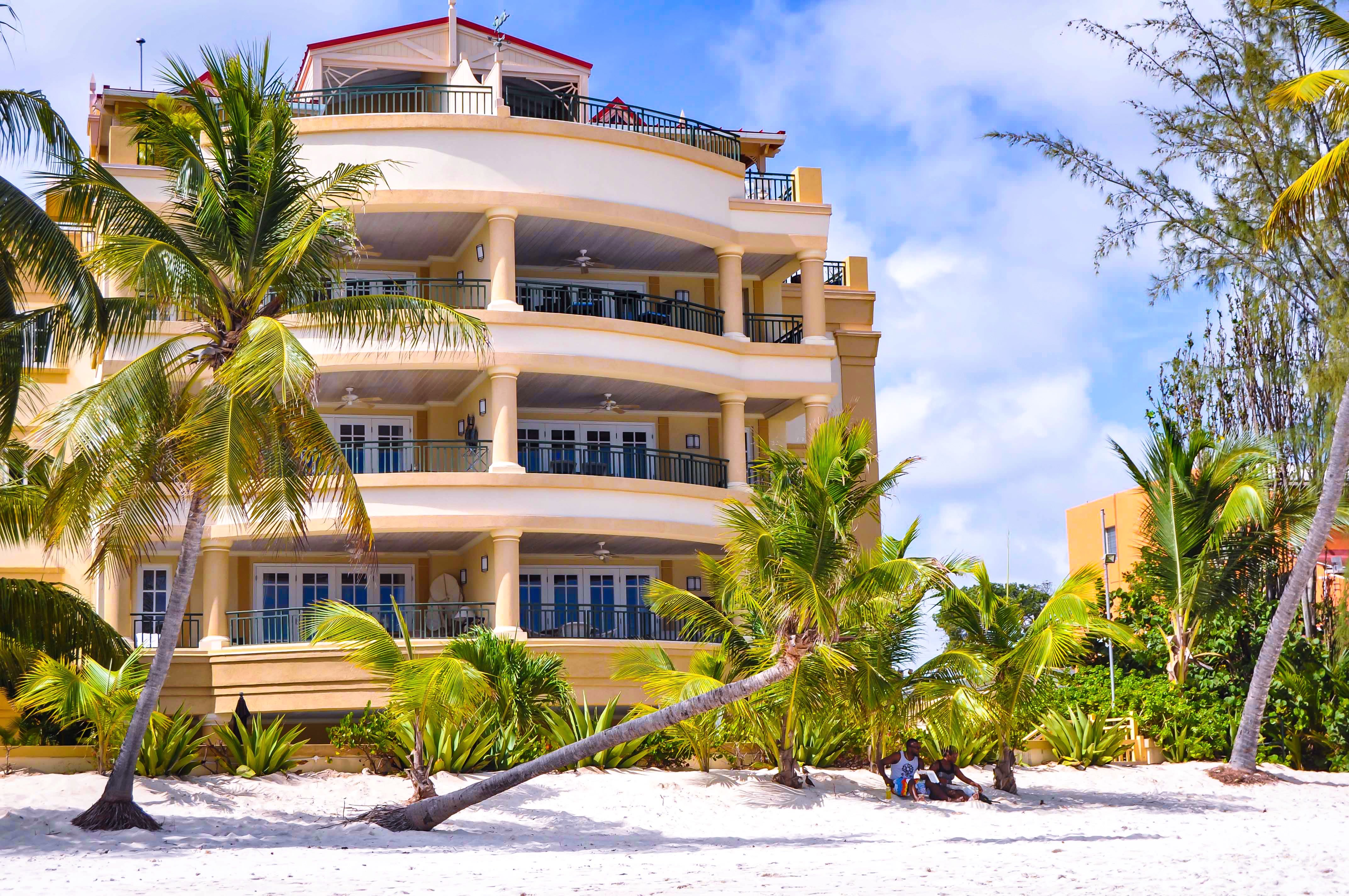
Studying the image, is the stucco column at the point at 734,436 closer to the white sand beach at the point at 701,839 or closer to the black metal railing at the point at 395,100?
the black metal railing at the point at 395,100

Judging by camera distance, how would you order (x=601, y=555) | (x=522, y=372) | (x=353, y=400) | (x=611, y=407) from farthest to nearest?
(x=611, y=407)
(x=601, y=555)
(x=353, y=400)
(x=522, y=372)

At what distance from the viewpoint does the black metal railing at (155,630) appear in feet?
94.3

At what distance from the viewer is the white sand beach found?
14.3 m

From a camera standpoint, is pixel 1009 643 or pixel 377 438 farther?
pixel 377 438

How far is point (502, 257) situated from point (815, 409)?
765 centimetres

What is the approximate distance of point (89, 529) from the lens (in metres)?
19.8

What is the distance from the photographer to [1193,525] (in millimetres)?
26875

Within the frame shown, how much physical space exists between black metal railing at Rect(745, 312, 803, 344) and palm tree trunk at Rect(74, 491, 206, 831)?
16.2m

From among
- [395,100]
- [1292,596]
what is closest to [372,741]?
[1292,596]

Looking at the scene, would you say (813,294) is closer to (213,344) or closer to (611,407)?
(611,407)

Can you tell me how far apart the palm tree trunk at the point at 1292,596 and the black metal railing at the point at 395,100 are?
666 inches

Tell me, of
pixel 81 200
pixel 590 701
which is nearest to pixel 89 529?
pixel 81 200

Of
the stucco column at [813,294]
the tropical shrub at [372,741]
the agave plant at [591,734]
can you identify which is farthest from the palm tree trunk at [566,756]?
the stucco column at [813,294]

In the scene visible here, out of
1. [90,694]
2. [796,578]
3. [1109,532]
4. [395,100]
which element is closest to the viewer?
[796,578]
